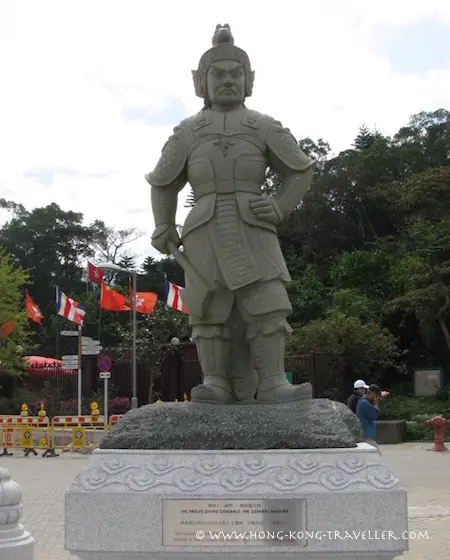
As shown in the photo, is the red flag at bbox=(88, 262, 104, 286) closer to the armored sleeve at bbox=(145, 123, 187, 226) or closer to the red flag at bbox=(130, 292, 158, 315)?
the red flag at bbox=(130, 292, 158, 315)

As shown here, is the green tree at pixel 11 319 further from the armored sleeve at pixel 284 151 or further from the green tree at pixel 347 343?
the armored sleeve at pixel 284 151


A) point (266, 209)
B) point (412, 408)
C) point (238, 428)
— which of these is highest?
point (266, 209)

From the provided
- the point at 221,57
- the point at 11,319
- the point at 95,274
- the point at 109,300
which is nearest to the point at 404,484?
the point at 221,57

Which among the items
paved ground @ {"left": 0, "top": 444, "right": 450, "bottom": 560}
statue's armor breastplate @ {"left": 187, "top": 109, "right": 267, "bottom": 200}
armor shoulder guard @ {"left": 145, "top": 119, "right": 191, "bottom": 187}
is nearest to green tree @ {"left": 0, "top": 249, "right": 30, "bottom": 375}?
paved ground @ {"left": 0, "top": 444, "right": 450, "bottom": 560}

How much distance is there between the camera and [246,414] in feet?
14.9

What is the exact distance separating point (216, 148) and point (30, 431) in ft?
37.1

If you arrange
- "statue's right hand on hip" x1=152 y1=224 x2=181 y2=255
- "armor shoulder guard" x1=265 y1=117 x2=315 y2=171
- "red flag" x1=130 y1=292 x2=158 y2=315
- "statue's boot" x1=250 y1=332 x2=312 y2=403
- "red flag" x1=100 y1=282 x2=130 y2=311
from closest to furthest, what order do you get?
"statue's boot" x1=250 y1=332 x2=312 y2=403
"armor shoulder guard" x1=265 y1=117 x2=315 y2=171
"statue's right hand on hip" x1=152 y1=224 x2=181 y2=255
"red flag" x1=100 y1=282 x2=130 y2=311
"red flag" x1=130 y1=292 x2=158 y2=315

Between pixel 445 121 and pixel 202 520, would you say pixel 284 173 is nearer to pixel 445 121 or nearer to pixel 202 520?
pixel 202 520

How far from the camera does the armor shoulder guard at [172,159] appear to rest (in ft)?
17.6

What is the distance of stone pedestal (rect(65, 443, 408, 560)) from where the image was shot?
4059 mm

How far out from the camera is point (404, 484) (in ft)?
32.7

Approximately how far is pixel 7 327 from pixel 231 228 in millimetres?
18696

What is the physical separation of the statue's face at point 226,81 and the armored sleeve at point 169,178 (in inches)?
14.0

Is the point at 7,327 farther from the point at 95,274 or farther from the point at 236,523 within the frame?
the point at 236,523
